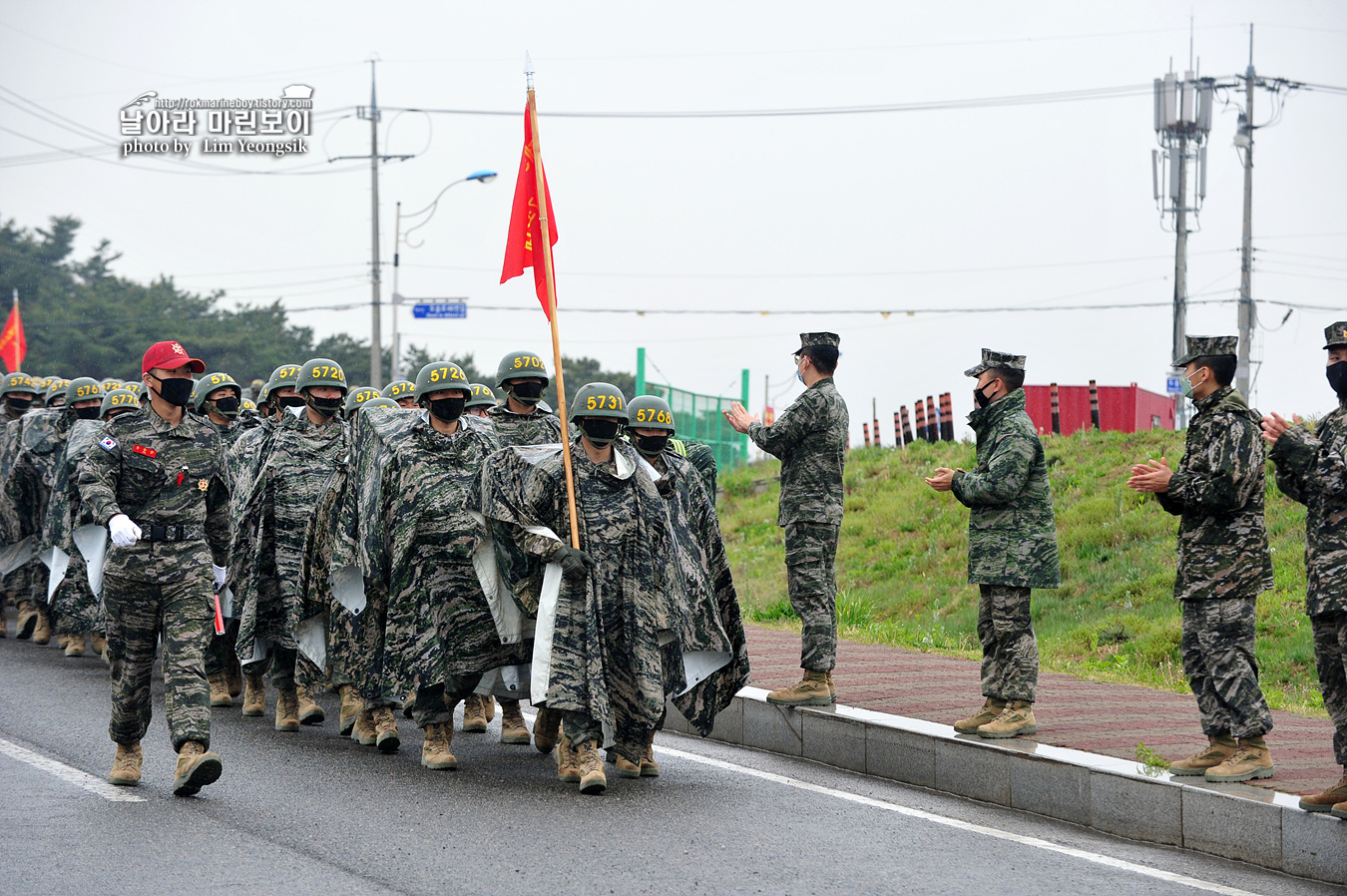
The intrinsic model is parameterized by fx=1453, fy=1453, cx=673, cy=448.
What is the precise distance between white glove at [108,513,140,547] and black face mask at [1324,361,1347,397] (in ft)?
19.2

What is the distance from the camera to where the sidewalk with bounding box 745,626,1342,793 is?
784 centimetres

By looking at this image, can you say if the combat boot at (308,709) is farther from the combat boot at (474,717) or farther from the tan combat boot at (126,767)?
the tan combat boot at (126,767)

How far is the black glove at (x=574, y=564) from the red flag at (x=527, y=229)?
1789 mm

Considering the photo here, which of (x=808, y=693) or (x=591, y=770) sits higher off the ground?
(x=808, y=693)

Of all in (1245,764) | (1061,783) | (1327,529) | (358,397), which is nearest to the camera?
(1327,529)

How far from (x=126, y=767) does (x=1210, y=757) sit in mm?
5661

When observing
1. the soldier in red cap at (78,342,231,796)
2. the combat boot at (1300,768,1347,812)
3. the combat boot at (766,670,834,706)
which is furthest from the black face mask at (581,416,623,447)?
the combat boot at (1300,768,1347,812)

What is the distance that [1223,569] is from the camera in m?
7.22

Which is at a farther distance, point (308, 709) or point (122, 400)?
point (122, 400)

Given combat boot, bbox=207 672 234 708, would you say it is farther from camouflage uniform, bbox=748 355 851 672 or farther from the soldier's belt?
camouflage uniform, bbox=748 355 851 672

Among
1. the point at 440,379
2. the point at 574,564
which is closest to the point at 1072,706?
the point at 574,564

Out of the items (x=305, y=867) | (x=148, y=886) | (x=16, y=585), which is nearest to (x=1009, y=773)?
(x=305, y=867)

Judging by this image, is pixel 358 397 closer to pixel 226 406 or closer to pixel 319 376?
pixel 226 406

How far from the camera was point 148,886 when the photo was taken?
5.83 metres
